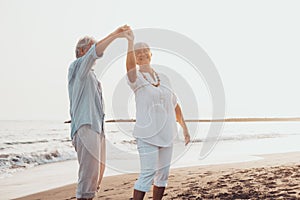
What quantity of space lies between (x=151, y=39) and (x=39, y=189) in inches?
137

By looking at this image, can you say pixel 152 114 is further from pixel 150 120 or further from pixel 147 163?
pixel 147 163

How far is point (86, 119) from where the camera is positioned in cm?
280

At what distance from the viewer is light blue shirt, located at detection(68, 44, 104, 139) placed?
9.20 ft

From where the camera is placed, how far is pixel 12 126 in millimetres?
23047

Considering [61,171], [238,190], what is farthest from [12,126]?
[238,190]

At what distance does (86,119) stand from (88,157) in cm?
26

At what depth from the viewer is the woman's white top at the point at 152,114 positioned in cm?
300

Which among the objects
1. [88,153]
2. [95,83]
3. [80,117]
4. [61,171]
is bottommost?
[61,171]

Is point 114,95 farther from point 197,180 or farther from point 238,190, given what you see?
point 197,180

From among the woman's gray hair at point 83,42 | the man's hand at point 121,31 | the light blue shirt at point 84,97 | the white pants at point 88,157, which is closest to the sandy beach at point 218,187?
the white pants at point 88,157

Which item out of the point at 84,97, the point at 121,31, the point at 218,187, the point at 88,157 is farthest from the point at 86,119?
the point at 218,187

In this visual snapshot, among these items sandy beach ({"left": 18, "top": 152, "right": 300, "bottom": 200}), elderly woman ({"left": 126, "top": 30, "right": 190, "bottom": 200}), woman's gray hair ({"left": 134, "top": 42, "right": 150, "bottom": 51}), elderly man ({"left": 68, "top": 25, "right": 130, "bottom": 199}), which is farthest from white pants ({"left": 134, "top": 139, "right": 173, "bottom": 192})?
sandy beach ({"left": 18, "top": 152, "right": 300, "bottom": 200})

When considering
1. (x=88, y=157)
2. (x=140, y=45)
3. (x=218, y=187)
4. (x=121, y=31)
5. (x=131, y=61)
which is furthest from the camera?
(x=218, y=187)

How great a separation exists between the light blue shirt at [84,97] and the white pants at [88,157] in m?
0.04
